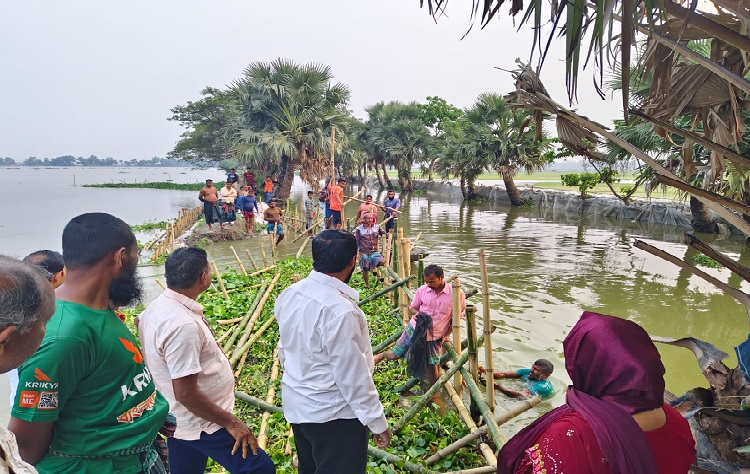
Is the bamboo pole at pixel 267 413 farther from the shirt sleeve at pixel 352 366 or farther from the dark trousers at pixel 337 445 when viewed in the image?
the shirt sleeve at pixel 352 366

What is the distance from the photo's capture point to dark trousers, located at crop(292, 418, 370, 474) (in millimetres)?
2043

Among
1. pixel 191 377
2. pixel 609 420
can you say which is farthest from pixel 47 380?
pixel 609 420

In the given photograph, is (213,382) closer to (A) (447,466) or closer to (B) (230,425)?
(B) (230,425)

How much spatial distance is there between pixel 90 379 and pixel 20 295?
60 cm

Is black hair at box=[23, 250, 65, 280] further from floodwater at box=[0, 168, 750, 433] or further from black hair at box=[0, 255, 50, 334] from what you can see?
floodwater at box=[0, 168, 750, 433]

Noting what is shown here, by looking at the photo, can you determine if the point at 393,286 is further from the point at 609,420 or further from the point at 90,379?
the point at 609,420

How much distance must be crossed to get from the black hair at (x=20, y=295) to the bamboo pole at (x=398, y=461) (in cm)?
237

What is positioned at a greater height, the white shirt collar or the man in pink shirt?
the white shirt collar

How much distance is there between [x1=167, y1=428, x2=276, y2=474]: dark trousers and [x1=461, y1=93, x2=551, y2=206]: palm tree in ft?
67.5

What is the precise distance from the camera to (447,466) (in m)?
3.11

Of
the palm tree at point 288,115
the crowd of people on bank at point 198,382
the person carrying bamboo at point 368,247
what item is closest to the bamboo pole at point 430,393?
the crowd of people on bank at point 198,382

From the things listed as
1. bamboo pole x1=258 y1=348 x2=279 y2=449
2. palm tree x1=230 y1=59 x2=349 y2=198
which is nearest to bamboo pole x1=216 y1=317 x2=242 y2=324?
bamboo pole x1=258 y1=348 x2=279 y2=449

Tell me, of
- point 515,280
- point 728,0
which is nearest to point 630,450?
point 728,0

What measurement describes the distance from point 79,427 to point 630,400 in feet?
5.92
